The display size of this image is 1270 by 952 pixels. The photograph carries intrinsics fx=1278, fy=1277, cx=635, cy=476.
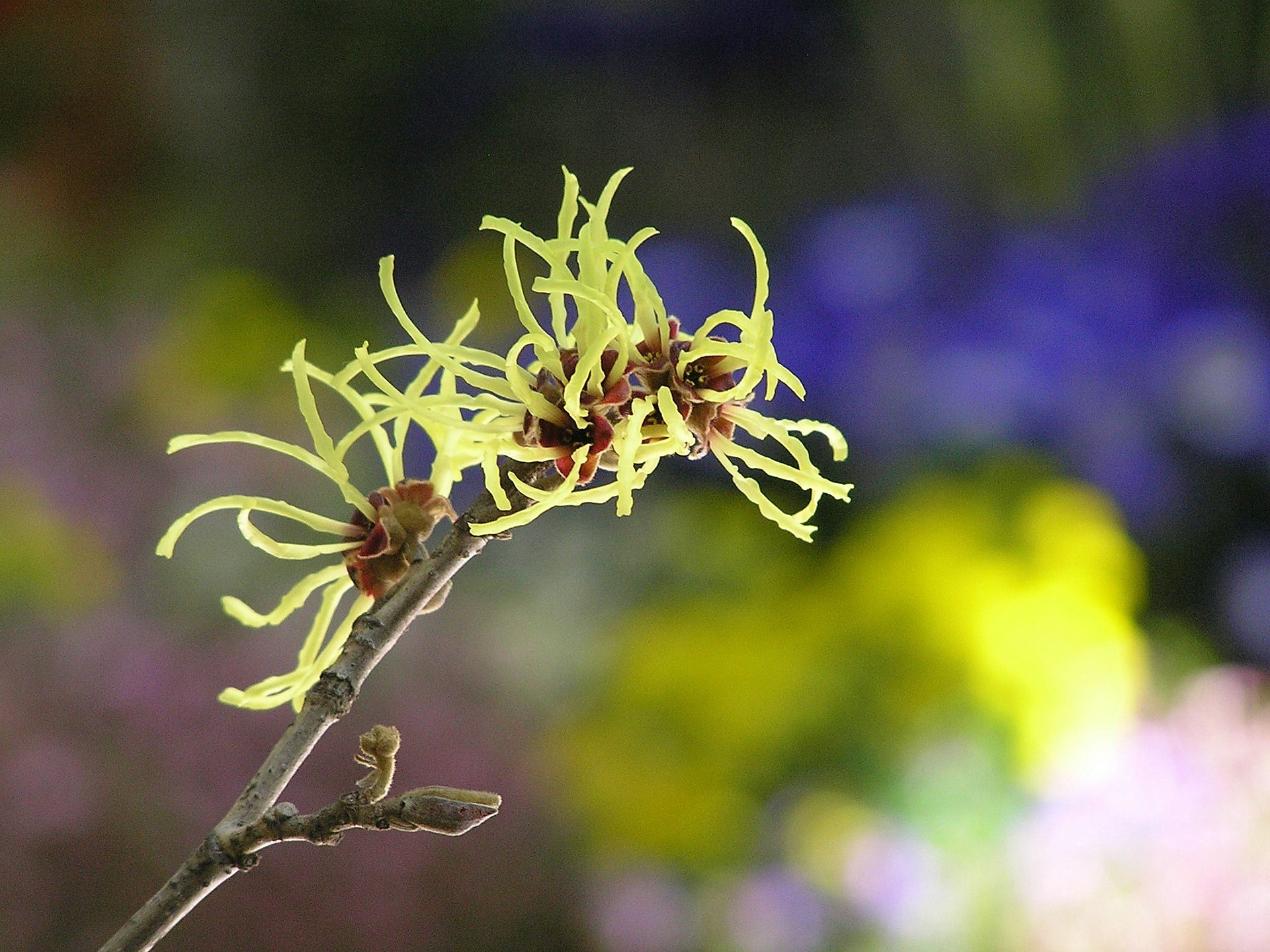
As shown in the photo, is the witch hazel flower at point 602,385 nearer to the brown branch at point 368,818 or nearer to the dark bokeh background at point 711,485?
the brown branch at point 368,818

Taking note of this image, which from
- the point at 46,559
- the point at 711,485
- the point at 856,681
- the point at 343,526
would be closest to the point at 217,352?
the point at 46,559

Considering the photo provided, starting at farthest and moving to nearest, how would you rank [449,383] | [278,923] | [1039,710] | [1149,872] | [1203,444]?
[1203,444] → [1039,710] → [1149,872] → [278,923] → [449,383]

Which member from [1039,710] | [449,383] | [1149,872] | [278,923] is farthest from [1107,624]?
[449,383]

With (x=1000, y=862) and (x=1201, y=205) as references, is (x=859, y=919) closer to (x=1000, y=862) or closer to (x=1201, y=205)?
(x=1000, y=862)

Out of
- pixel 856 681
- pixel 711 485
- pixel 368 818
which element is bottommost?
pixel 368 818

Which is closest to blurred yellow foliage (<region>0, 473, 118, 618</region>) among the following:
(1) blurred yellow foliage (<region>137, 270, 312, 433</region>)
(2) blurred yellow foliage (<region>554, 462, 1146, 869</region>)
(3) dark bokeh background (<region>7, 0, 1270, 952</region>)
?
(3) dark bokeh background (<region>7, 0, 1270, 952</region>)

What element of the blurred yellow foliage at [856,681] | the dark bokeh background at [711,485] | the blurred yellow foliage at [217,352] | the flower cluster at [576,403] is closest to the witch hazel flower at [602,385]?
the flower cluster at [576,403]

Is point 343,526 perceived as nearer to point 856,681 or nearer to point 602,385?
point 602,385
